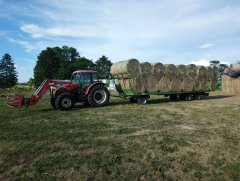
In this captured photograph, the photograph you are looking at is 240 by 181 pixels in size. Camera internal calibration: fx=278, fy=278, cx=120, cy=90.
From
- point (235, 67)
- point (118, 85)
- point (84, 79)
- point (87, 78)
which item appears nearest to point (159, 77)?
point (118, 85)

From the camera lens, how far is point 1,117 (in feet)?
39.1

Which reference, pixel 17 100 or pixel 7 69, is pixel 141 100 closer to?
pixel 17 100

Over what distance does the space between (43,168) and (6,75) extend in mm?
81963

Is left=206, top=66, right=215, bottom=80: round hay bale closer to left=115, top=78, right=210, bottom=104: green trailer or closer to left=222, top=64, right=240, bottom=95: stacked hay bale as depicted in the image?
left=115, top=78, right=210, bottom=104: green trailer

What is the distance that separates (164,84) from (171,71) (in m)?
1.07

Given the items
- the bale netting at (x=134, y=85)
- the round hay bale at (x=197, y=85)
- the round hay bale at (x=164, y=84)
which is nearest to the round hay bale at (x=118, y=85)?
Answer: the bale netting at (x=134, y=85)

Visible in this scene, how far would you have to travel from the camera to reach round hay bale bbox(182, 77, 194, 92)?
61.6 feet

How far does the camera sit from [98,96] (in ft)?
52.0

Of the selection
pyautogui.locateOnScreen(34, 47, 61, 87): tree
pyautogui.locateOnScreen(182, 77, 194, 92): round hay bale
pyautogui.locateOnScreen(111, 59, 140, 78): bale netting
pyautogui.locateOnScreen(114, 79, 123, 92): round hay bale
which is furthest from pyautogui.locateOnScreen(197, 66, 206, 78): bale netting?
pyautogui.locateOnScreen(34, 47, 61, 87): tree

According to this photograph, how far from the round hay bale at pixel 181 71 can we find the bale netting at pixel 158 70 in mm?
1289

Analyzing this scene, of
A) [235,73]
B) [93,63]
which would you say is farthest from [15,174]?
[93,63]

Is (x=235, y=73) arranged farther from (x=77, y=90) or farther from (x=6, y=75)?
(x=6, y=75)

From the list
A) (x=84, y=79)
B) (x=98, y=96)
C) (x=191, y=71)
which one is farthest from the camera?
(x=191, y=71)

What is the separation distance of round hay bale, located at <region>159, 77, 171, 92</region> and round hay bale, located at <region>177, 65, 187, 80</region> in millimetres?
1023
